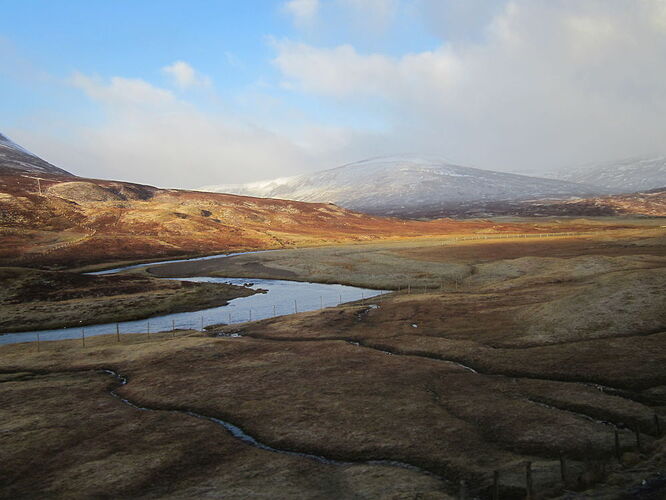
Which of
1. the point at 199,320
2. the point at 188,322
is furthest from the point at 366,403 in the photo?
the point at 199,320

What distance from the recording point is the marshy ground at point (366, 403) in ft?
74.5

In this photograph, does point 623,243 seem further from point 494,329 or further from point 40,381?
point 40,381

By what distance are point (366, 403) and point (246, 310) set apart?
156ft

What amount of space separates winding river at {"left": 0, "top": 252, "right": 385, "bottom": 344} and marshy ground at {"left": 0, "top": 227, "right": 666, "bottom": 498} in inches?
310

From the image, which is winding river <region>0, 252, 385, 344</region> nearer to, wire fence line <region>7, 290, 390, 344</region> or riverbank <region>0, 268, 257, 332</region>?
wire fence line <region>7, 290, 390, 344</region>

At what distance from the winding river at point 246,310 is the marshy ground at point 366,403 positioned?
787cm

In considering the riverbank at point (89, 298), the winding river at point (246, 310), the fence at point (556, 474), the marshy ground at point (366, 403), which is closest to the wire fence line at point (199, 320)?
the winding river at point (246, 310)

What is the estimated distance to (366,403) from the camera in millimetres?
32281

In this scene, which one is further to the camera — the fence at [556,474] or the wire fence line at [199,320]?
the wire fence line at [199,320]

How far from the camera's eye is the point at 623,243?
401 ft

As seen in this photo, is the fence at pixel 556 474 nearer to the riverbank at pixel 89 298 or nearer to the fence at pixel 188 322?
the fence at pixel 188 322

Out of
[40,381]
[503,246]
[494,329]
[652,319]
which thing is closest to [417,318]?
[494,329]

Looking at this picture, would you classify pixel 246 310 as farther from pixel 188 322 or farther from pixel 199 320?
pixel 188 322

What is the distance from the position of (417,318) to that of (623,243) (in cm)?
9040
